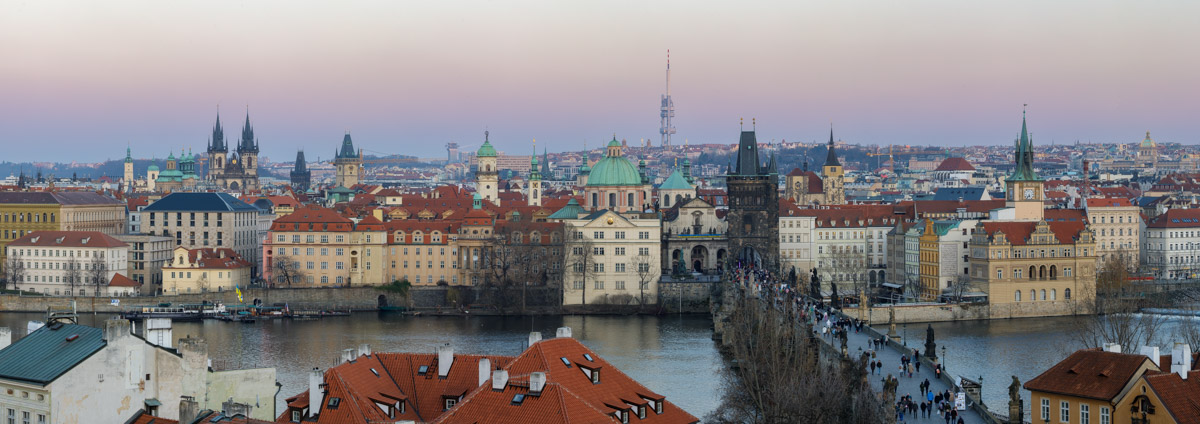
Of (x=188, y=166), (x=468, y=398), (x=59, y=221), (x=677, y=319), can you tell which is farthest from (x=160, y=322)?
(x=188, y=166)

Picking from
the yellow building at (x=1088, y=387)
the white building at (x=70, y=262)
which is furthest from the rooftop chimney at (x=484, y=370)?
the white building at (x=70, y=262)

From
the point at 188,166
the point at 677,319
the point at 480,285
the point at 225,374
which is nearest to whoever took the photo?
the point at 225,374

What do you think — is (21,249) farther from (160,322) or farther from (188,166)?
(188,166)

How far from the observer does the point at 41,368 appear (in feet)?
86.9

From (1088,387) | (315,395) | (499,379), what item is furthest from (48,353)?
(1088,387)

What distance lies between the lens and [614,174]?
101m

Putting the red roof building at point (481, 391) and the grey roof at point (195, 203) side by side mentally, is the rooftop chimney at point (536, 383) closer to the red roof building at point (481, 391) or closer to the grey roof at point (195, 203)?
the red roof building at point (481, 391)

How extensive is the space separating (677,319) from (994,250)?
14428 millimetres

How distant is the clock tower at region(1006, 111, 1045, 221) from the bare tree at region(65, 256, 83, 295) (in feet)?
155

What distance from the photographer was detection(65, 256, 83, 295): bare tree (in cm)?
8131

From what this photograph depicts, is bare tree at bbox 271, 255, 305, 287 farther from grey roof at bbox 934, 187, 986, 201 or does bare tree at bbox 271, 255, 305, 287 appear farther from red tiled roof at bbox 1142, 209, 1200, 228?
grey roof at bbox 934, 187, 986, 201

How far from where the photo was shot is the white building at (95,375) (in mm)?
26062

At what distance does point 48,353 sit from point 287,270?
55.3m

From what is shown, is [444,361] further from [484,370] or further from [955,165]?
[955,165]
